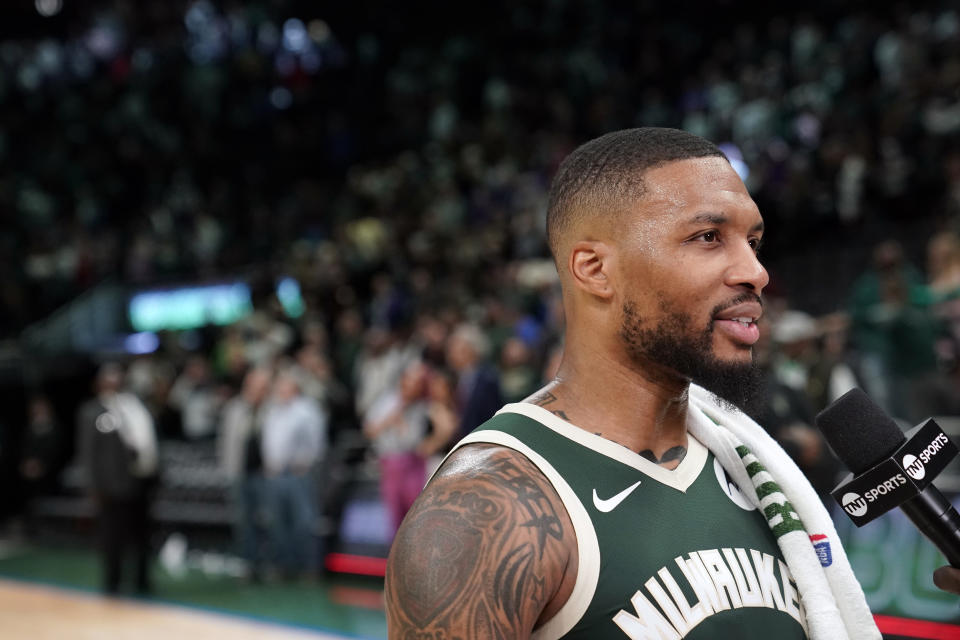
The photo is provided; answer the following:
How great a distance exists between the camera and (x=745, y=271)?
1571mm

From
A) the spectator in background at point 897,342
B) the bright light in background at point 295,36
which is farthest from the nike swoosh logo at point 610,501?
the bright light in background at point 295,36

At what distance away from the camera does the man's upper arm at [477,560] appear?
1.35m

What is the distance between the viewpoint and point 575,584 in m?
1.43

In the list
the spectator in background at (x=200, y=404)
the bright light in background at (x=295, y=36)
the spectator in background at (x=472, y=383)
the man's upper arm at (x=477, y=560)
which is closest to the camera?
the man's upper arm at (x=477, y=560)

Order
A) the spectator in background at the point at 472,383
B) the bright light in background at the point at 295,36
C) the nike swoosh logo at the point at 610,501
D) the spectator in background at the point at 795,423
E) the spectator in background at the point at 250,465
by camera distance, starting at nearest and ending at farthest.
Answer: the nike swoosh logo at the point at 610,501 → the spectator in background at the point at 795,423 → the spectator in background at the point at 472,383 → the spectator in background at the point at 250,465 → the bright light in background at the point at 295,36

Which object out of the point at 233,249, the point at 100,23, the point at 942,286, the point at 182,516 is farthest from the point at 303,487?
the point at 100,23

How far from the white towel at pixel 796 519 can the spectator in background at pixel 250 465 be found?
7.93 m

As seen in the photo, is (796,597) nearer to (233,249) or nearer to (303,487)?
(303,487)

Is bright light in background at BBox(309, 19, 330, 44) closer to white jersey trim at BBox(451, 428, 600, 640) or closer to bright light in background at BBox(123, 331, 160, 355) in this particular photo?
bright light in background at BBox(123, 331, 160, 355)

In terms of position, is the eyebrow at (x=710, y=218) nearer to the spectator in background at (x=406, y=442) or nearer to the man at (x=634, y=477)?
the man at (x=634, y=477)

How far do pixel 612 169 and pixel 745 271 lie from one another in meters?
0.25

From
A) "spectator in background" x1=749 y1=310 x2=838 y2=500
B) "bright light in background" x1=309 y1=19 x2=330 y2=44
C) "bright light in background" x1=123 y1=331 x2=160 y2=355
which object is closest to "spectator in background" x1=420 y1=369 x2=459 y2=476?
"spectator in background" x1=749 y1=310 x2=838 y2=500

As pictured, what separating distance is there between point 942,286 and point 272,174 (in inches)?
488

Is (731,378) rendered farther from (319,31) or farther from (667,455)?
(319,31)
